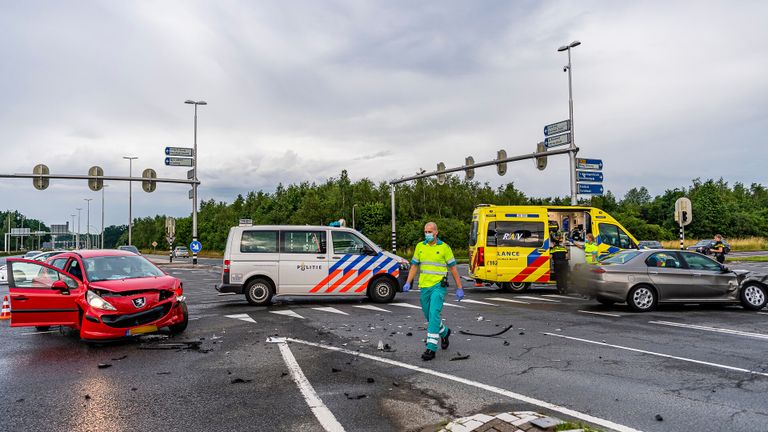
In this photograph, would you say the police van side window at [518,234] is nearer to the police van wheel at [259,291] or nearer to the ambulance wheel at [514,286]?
the ambulance wheel at [514,286]

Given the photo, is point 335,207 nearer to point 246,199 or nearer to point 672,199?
point 246,199

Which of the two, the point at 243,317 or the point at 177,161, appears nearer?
the point at 243,317

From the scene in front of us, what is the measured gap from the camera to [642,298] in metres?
11.7

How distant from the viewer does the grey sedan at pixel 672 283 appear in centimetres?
1170

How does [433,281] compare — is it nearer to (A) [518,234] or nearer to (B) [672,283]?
(B) [672,283]

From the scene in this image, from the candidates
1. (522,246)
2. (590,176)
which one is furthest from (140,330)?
(590,176)

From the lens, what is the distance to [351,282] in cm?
1353

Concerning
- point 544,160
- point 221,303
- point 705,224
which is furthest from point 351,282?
point 705,224

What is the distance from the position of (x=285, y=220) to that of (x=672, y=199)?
5678cm

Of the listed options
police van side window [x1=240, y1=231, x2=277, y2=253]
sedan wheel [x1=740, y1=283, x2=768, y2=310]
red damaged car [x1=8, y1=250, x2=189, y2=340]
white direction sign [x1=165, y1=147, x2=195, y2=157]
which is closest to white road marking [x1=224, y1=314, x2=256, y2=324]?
red damaged car [x1=8, y1=250, x2=189, y2=340]

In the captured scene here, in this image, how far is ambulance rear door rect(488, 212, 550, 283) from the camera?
53.0 feet

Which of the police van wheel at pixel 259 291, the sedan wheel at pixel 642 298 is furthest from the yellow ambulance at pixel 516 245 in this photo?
the police van wheel at pixel 259 291

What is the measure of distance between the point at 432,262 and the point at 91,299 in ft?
16.8

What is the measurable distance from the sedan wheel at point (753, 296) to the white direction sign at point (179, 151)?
28.2m
